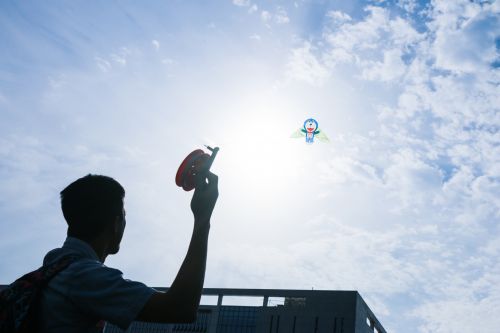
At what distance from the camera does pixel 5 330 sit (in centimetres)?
186

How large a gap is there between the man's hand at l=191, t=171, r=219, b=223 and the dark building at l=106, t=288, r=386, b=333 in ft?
239

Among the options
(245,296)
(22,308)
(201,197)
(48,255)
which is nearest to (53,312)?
(22,308)

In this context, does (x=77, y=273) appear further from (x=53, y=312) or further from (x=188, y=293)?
(x=188, y=293)

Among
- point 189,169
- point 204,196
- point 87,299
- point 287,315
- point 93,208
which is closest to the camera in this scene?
point 87,299

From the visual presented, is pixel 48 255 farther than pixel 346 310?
No

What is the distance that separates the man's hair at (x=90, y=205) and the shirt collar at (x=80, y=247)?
1.5 inches

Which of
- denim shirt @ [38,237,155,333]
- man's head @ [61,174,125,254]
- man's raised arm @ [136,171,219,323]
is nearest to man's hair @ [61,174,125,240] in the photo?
man's head @ [61,174,125,254]

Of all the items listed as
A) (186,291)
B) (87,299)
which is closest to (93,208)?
(87,299)

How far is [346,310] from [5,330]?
74.0 meters

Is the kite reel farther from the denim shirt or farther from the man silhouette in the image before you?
the denim shirt

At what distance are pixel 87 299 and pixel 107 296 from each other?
0.09m

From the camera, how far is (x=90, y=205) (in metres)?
2.36

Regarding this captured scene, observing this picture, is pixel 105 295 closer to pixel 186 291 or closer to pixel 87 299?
pixel 87 299

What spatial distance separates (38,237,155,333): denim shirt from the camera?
6.38ft
